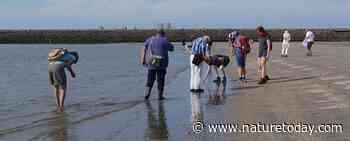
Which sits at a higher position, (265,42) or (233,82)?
(265,42)

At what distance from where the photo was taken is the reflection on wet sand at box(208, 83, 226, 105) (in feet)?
48.6

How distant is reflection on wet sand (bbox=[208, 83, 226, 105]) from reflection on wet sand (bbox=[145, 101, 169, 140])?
1.29 m

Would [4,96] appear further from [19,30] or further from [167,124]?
[19,30]

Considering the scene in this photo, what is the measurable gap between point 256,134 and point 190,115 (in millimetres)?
2726

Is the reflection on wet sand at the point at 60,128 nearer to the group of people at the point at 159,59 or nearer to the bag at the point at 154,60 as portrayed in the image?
the group of people at the point at 159,59

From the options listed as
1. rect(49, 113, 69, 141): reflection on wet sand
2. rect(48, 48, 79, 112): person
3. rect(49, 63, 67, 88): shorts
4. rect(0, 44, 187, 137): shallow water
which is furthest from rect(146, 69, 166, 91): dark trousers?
rect(49, 113, 69, 141): reflection on wet sand

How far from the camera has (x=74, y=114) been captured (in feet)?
45.6

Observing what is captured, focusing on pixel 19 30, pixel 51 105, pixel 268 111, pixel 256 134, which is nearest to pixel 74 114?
pixel 51 105

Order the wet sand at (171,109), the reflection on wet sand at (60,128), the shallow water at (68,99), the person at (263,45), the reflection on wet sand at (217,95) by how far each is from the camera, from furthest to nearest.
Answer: the person at (263,45) → the reflection on wet sand at (217,95) → the shallow water at (68,99) → the wet sand at (171,109) → the reflection on wet sand at (60,128)

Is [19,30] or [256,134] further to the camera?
[19,30]

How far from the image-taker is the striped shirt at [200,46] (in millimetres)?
16641

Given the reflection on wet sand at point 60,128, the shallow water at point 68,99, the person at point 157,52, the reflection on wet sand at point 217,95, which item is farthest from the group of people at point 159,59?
the reflection on wet sand at point 60,128

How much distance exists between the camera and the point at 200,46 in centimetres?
1677

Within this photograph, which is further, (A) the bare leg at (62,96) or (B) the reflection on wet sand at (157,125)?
(A) the bare leg at (62,96)
